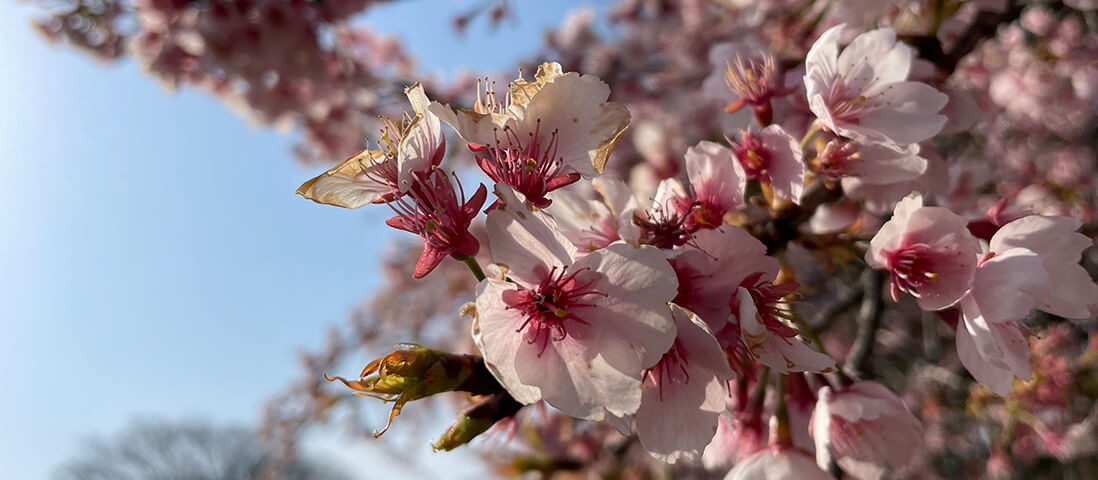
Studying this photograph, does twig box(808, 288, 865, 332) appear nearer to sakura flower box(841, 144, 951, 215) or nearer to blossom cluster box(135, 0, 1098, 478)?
blossom cluster box(135, 0, 1098, 478)

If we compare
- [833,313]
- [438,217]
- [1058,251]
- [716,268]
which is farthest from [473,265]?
[833,313]

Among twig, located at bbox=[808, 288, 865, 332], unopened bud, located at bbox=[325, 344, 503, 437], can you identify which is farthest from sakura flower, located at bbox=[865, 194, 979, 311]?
twig, located at bbox=[808, 288, 865, 332]

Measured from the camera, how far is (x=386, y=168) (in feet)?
2.26

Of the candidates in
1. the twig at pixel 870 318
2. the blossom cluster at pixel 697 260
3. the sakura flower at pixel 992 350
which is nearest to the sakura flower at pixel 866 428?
the blossom cluster at pixel 697 260

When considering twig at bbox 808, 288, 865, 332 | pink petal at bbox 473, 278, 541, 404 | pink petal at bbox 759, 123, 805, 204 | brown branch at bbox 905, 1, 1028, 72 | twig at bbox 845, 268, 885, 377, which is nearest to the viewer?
pink petal at bbox 473, 278, 541, 404

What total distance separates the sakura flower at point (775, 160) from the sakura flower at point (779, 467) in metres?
0.37

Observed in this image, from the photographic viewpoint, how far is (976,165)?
1335 millimetres

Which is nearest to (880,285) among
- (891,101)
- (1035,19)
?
(891,101)

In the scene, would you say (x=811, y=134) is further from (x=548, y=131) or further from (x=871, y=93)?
(x=548, y=131)

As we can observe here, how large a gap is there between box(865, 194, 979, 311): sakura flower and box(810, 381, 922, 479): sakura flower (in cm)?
15

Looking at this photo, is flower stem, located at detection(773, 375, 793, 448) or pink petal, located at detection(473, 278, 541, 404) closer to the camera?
pink petal, located at detection(473, 278, 541, 404)

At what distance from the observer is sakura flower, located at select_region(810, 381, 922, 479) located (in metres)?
0.80

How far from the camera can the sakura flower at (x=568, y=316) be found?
1.95 feet

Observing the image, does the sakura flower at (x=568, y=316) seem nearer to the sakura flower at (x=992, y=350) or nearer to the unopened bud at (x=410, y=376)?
the unopened bud at (x=410, y=376)
